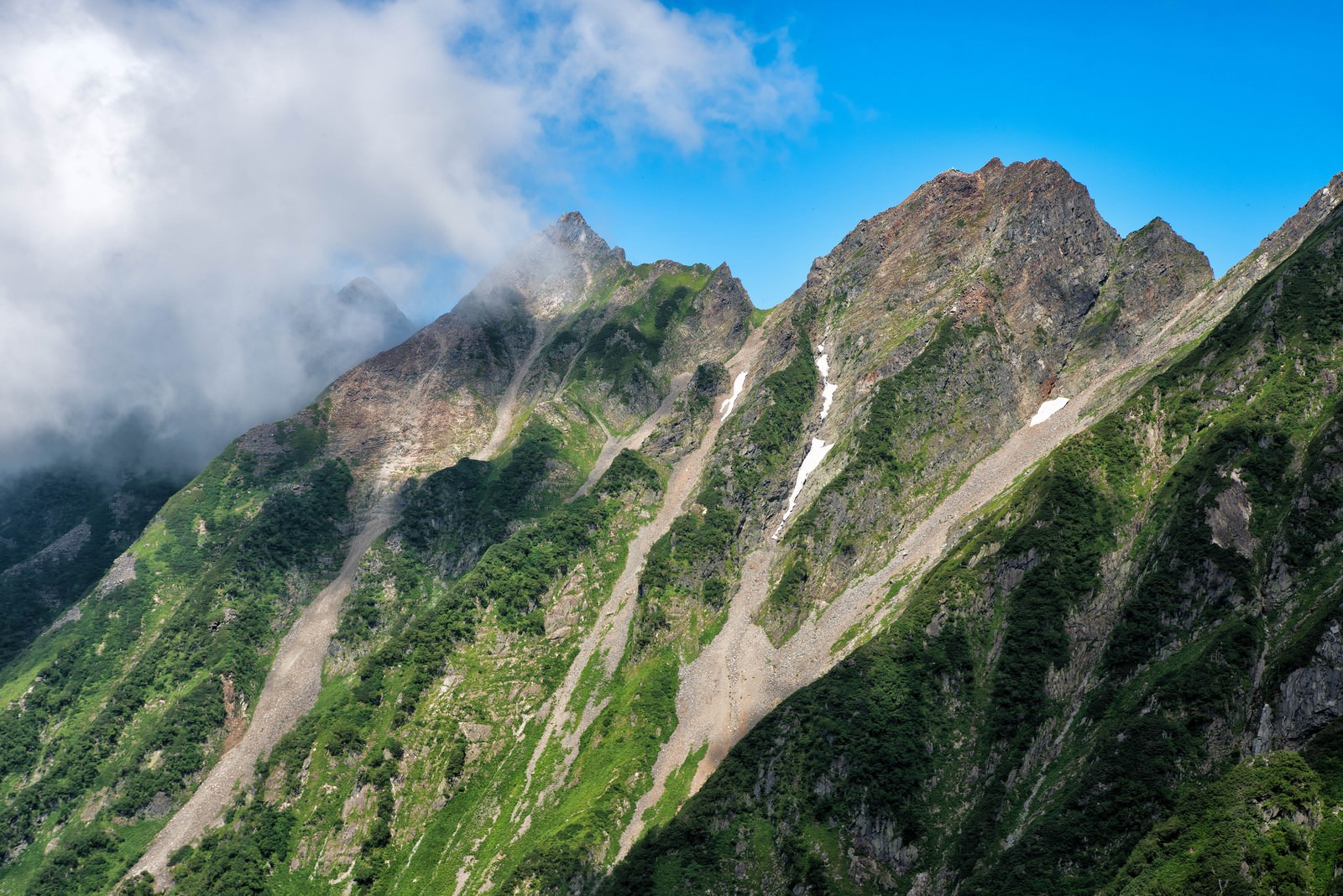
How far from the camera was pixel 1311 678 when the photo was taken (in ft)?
309

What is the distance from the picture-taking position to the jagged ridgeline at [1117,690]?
310ft

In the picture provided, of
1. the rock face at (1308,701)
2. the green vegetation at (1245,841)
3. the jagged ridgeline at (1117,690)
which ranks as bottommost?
the green vegetation at (1245,841)

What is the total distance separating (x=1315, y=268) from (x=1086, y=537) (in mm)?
76843

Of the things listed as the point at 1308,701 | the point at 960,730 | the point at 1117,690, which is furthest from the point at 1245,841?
the point at 960,730

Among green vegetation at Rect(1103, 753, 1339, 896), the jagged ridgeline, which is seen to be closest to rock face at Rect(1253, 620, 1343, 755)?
the jagged ridgeline

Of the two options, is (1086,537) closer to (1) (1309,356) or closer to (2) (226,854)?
(1) (1309,356)

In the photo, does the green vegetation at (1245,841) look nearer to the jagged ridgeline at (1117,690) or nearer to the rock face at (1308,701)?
the jagged ridgeline at (1117,690)

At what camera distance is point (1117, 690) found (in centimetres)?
12406

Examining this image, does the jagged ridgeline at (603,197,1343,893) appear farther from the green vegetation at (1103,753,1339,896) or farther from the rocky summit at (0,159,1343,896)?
the rocky summit at (0,159,1343,896)

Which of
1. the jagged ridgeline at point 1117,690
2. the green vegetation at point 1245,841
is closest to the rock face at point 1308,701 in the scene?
the jagged ridgeline at point 1117,690

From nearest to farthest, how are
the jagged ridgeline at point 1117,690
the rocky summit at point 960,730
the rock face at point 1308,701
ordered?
the rock face at point 1308,701 → the jagged ridgeline at point 1117,690 → the rocky summit at point 960,730

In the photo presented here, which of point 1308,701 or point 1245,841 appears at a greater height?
point 1308,701

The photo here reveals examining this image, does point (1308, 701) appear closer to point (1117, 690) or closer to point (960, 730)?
point (1117, 690)

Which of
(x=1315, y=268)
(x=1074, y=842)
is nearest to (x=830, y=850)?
(x=1074, y=842)
